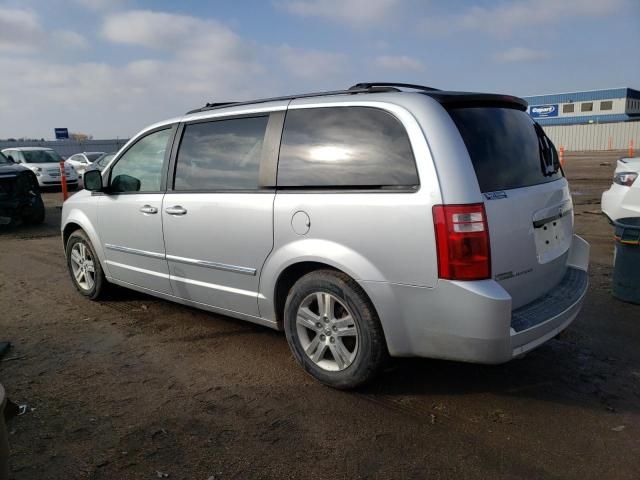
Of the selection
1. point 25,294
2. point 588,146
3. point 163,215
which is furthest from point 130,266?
point 588,146

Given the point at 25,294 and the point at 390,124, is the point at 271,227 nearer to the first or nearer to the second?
the point at 390,124

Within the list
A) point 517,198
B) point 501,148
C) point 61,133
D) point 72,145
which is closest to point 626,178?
point 501,148

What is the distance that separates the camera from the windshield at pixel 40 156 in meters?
19.7

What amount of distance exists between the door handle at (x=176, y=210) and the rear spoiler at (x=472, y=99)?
6.72ft

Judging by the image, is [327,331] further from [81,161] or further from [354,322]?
[81,161]

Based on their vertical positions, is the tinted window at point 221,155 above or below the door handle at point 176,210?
above

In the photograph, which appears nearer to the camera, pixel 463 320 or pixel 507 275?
pixel 463 320

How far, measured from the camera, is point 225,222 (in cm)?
387

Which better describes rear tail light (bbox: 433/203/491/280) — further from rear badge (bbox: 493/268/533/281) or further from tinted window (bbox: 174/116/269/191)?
tinted window (bbox: 174/116/269/191)

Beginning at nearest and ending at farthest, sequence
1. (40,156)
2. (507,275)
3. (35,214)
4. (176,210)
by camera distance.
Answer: (507,275) → (176,210) → (35,214) → (40,156)

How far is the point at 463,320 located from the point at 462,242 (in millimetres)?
417

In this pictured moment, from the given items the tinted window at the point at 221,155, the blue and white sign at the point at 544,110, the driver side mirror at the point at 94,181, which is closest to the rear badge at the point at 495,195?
the tinted window at the point at 221,155

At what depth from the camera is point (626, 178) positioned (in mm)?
6449

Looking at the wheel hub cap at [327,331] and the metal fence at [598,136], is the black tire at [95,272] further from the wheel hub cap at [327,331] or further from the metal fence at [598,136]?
the metal fence at [598,136]
